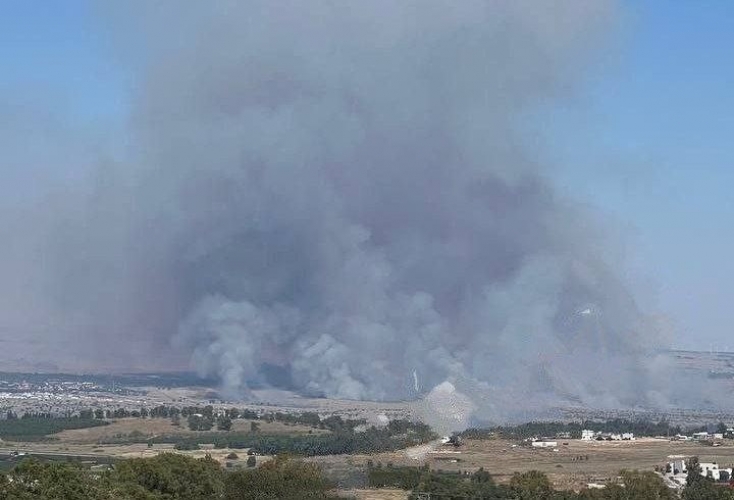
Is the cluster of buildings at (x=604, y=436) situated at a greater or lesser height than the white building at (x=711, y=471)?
greater

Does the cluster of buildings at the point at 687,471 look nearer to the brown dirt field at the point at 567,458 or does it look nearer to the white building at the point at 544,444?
the brown dirt field at the point at 567,458

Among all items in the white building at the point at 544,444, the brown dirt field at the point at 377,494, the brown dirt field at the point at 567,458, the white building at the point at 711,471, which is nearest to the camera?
the brown dirt field at the point at 377,494

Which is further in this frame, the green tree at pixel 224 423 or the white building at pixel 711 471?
the green tree at pixel 224 423

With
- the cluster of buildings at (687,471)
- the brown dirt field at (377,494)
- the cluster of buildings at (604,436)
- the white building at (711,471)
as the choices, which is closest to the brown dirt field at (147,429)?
the cluster of buildings at (604,436)

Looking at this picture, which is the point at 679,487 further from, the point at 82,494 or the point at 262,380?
the point at 262,380

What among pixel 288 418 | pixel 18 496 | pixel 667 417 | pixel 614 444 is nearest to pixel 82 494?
pixel 18 496

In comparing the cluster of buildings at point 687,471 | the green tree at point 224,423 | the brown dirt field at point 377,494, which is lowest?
the brown dirt field at point 377,494

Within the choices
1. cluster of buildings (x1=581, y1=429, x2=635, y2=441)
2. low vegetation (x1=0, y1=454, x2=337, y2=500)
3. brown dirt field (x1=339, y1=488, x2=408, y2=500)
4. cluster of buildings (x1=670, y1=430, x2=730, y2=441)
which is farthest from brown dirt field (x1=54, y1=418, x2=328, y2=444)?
low vegetation (x1=0, y1=454, x2=337, y2=500)

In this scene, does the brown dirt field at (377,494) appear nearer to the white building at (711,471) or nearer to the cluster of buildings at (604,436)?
the white building at (711,471)

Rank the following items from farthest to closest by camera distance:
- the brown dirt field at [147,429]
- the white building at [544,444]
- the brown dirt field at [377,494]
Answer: the brown dirt field at [147,429]
the white building at [544,444]
the brown dirt field at [377,494]

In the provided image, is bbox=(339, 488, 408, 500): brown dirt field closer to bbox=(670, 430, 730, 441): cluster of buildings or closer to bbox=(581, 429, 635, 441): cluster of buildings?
bbox=(581, 429, 635, 441): cluster of buildings

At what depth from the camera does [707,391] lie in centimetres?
7512

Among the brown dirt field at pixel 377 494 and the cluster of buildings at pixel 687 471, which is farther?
the cluster of buildings at pixel 687 471

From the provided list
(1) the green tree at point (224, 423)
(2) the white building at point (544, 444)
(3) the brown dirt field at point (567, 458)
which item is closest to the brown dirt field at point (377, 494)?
(3) the brown dirt field at point (567, 458)
